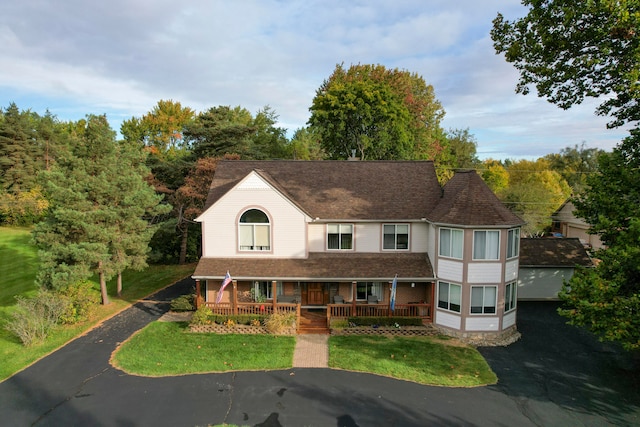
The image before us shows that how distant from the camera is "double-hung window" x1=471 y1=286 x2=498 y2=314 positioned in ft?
62.1

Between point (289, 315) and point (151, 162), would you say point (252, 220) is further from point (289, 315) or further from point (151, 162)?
point (151, 162)

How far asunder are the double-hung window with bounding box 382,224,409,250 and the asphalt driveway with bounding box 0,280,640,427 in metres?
7.69

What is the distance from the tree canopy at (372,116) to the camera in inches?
1564

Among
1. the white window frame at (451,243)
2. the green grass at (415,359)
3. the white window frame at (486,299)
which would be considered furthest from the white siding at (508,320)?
the white window frame at (451,243)

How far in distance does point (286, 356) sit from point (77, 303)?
13104 millimetres

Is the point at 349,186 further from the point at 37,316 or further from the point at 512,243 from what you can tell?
the point at 37,316

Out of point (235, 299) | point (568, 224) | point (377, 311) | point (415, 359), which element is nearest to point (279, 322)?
point (235, 299)

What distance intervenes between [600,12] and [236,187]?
58.8 ft

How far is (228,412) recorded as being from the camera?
12805 mm

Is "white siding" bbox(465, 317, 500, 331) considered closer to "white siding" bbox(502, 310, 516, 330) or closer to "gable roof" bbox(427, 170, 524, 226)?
"white siding" bbox(502, 310, 516, 330)

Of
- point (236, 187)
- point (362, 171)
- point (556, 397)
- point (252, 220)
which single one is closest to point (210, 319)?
point (252, 220)

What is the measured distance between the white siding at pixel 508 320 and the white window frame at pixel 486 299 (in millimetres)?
782

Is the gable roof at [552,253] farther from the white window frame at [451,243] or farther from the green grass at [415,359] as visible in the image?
the green grass at [415,359]

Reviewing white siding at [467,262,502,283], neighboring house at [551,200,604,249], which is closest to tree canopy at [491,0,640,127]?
white siding at [467,262,502,283]
